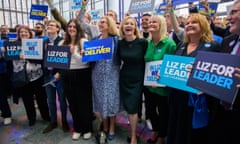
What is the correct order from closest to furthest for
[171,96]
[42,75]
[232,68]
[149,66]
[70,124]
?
[232,68], [171,96], [149,66], [42,75], [70,124]

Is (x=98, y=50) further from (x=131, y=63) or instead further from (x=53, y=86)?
(x=53, y=86)

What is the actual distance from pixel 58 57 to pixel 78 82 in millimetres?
366

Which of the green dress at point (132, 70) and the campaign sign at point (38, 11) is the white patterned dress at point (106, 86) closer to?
the green dress at point (132, 70)

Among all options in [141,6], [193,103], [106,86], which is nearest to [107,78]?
[106,86]

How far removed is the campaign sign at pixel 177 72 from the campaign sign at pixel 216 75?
0.13 meters

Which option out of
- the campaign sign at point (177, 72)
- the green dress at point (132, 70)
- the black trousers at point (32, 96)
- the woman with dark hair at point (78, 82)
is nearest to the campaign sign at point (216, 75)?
the campaign sign at point (177, 72)

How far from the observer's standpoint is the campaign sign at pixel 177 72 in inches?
60.0

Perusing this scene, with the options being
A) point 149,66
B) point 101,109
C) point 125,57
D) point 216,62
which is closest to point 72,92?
point 101,109

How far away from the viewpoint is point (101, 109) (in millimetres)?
2430

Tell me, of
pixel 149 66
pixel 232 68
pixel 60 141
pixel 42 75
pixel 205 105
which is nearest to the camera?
pixel 232 68

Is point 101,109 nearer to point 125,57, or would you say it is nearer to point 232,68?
point 125,57

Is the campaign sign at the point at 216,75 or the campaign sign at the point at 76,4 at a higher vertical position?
the campaign sign at the point at 76,4

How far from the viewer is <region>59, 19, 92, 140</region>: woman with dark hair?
93.3 inches

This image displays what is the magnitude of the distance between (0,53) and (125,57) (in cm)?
186
